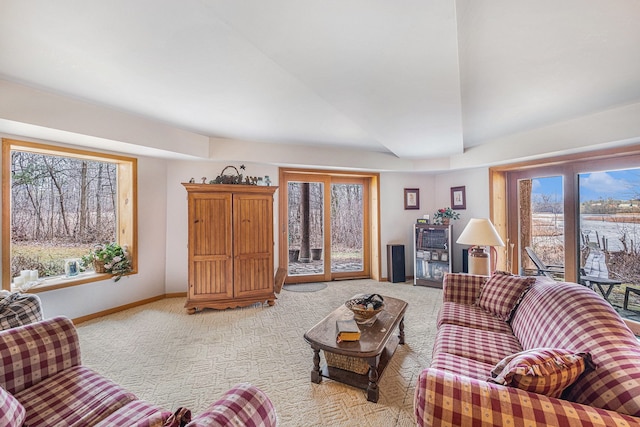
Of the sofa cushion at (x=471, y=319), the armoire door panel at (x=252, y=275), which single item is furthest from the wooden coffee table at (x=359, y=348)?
the armoire door panel at (x=252, y=275)

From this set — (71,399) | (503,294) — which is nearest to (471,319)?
(503,294)

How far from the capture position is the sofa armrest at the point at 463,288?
8.81 ft

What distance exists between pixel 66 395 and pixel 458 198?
542 cm

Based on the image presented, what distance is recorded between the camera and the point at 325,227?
5.16 meters

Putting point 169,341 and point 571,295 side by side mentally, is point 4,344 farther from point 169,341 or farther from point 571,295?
point 571,295

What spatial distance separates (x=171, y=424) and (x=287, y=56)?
73.7 inches

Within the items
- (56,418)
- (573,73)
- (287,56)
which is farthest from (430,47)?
(56,418)

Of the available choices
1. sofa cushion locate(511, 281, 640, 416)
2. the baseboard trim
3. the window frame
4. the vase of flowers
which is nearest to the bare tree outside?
the baseboard trim

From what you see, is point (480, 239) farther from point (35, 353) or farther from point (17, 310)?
point (17, 310)

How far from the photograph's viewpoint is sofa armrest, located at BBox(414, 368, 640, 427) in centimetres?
95

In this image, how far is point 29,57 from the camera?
1932mm

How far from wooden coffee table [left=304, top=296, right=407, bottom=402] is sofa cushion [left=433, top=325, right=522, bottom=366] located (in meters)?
0.40

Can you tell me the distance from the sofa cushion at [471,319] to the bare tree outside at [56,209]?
4320 mm

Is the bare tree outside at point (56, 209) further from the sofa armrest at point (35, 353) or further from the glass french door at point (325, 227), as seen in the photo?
the glass french door at point (325, 227)
